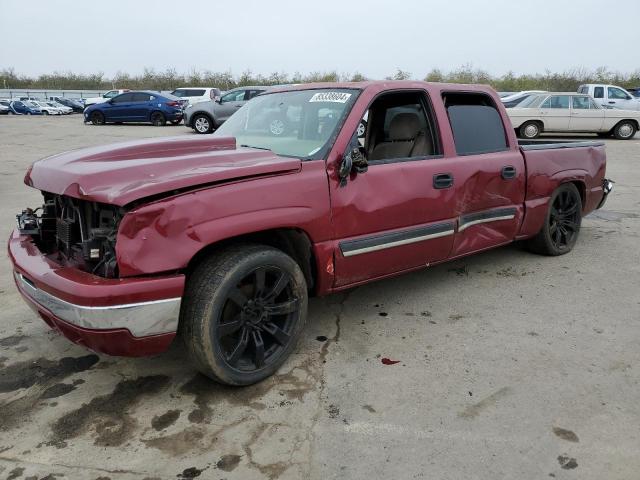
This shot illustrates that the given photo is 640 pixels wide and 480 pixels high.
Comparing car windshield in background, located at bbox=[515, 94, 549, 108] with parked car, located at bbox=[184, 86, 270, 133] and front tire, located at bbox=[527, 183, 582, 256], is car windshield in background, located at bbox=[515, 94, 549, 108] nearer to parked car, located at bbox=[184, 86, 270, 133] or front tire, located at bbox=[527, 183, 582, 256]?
parked car, located at bbox=[184, 86, 270, 133]

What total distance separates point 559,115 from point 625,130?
2874 millimetres

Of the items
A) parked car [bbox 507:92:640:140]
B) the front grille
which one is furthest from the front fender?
parked car [bbox 507:92:640:140]

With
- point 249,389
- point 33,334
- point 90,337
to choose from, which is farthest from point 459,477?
point 33,334

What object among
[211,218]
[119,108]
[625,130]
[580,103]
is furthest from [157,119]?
[211,218]

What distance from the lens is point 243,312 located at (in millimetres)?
2875

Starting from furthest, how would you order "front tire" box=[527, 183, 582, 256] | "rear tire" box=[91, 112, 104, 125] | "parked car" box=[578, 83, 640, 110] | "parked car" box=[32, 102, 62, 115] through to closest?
"parked car" box=[32, 102, 62, 115] < "rear tire" box=[91, 112, 104, 125] < "parked car" box=[578, 83, 640, 110] < "front tire" box=[527, 183, 582, 256]

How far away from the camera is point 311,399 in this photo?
282 cm

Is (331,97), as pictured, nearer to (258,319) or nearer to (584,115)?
(258,319)

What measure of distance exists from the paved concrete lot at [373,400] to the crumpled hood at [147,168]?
1102 millimetres

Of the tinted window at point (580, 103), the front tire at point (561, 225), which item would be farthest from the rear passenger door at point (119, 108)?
the front tire at point (561, 225)

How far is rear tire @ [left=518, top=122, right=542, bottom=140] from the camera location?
54.6ft

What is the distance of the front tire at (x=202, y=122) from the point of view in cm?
1828

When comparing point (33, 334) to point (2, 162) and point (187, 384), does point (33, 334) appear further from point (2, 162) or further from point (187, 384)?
point (2, 162)

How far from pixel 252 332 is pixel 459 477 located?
130 centimetres
